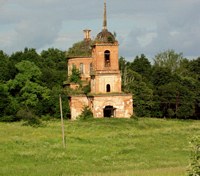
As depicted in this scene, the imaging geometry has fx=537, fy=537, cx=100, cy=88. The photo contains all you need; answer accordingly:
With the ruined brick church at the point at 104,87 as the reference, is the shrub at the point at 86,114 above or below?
below

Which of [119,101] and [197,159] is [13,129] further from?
[197,159]

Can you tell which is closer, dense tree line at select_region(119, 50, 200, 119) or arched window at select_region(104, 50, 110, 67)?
arched window at select_region(104, 50, 110, 67)

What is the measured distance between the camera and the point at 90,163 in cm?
2794

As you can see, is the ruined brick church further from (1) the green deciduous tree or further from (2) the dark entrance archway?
(1) the green deciduous tree

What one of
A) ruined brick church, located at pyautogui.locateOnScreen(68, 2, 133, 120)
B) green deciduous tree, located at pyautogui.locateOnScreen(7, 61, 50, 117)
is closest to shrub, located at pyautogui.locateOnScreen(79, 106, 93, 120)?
ruined brick church, located at pyautogui.locateOnScreen(68, 2, 133, 120)

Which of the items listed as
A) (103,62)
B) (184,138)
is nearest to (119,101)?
(103,62)

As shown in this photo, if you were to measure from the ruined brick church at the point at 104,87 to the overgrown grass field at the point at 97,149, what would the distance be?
3.39m

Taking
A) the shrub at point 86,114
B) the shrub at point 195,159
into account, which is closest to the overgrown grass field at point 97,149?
the shrub at point 86,114

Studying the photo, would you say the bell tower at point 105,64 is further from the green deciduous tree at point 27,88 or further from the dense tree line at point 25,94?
the green deciduous tree at point 27,88

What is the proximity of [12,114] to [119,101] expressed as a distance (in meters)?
10.6

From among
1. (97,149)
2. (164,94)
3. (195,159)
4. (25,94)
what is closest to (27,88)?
(25,94)

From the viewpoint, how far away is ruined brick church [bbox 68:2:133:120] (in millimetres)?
50344

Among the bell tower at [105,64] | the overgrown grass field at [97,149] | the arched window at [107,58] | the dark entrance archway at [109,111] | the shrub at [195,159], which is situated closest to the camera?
the shrub at [195,159]

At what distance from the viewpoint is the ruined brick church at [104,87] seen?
165 feet
